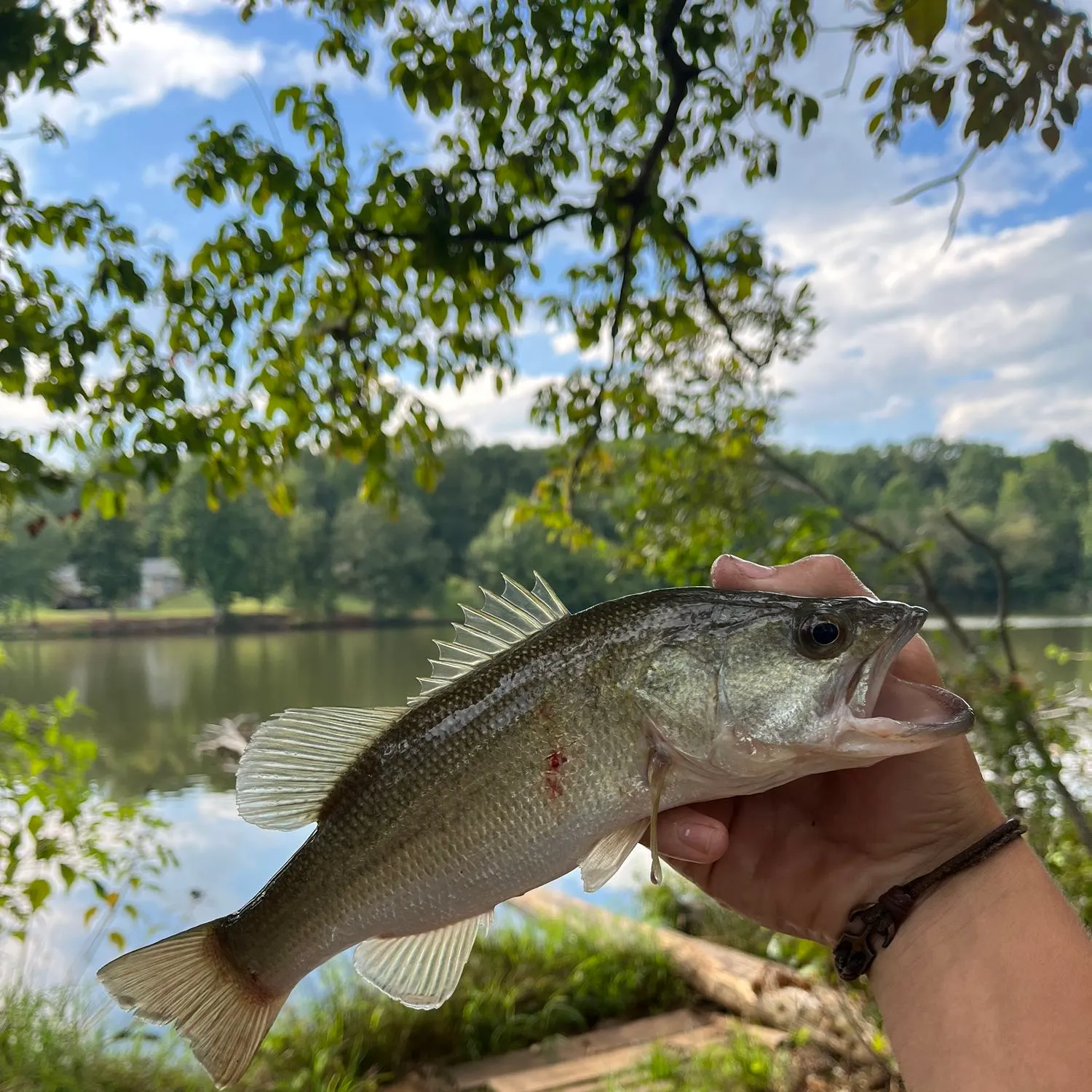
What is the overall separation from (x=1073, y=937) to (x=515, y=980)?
15.0 ft

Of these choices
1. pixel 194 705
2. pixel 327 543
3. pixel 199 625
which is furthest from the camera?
pixel 199 625

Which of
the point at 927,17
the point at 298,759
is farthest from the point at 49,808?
the point at 927,17

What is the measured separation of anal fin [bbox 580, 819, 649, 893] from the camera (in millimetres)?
1548

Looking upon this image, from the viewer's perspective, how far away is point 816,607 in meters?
1.55

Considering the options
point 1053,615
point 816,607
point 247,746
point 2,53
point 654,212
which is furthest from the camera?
point 1053,615

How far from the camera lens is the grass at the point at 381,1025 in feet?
13.0

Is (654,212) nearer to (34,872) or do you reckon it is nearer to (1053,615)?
(34,872)

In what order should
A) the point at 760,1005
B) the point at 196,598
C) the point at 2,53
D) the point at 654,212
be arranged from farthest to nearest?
the point at 196,598
the point at 760,1005
the point at 654,212
the point at 2,53

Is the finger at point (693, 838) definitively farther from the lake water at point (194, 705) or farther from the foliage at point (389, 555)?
the foliage at point (389, 555)

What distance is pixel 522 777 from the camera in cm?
155

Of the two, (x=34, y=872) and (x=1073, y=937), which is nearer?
(x=1073, y=937)

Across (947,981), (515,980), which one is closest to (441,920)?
(947,981)

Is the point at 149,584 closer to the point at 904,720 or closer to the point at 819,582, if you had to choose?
the point at 819,582

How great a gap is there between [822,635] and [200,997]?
1.48 meters
